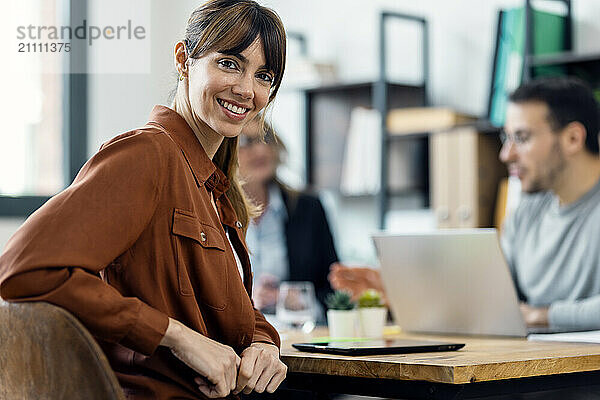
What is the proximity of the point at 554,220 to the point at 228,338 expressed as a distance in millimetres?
1693

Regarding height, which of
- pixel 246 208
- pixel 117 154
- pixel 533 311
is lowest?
pixel 533 311

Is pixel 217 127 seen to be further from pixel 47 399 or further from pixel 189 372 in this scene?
pixel 47 399

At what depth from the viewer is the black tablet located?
166cm

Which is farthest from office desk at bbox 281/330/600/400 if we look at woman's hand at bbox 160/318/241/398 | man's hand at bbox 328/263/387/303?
man's hand at bbox 328/263/387/303

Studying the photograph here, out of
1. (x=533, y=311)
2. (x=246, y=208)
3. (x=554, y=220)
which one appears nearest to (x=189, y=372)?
(x=246, y=208)

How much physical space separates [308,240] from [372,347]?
188 centimetres

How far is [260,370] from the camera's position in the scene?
1.51 metres

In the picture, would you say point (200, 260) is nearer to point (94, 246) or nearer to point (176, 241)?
point (176, 241)

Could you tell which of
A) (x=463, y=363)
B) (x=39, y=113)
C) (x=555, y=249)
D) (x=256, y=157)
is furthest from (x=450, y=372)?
(x=39, y=113)

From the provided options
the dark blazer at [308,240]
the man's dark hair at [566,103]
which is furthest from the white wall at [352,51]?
the man's dark hair at [566,103]

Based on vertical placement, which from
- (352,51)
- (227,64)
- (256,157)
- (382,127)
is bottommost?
(256,157)

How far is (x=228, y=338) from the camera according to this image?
155 centimetres

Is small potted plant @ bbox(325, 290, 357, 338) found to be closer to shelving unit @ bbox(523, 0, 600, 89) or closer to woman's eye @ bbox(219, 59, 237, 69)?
woman's eye @ bbox(219, 59, 237, 69)

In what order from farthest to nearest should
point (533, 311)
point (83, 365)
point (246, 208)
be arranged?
1. point (533, 311)
2. point (246, 208)
3. point (83, 365)
